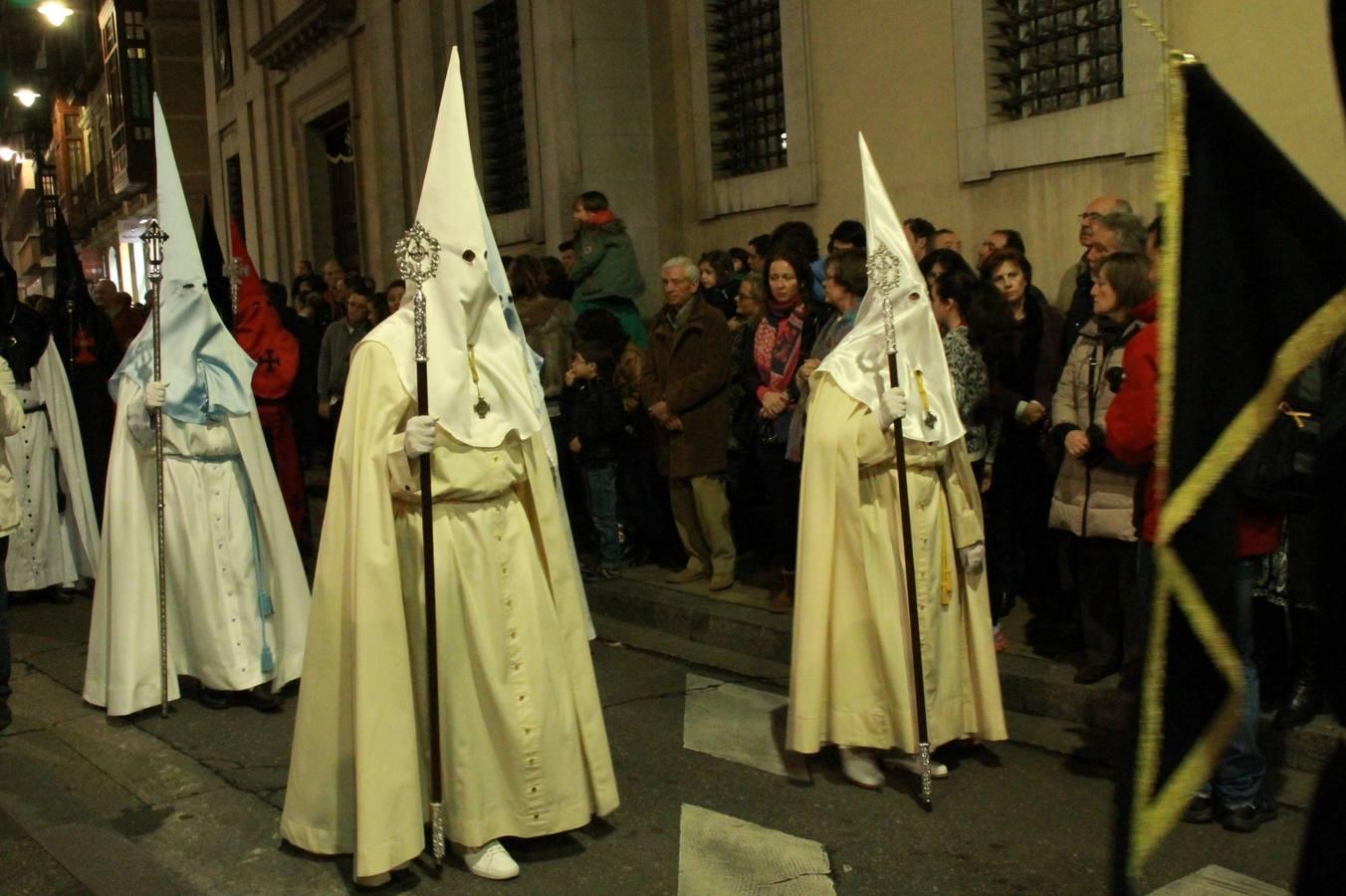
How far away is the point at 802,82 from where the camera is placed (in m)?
11.2

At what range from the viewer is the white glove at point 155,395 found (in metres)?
6.79

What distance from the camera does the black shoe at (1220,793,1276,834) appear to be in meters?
4.95

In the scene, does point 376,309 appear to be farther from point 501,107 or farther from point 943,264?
point 943,264

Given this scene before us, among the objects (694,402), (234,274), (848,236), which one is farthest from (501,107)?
(694,402)

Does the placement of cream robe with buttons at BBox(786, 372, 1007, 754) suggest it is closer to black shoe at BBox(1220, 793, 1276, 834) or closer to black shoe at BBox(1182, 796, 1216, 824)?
black shoe at BBox(1182, 796, 1216, 824)

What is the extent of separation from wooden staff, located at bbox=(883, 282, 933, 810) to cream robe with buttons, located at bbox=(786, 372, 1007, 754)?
0.08 metres

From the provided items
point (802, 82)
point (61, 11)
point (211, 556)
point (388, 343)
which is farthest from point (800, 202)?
point (61, 11)

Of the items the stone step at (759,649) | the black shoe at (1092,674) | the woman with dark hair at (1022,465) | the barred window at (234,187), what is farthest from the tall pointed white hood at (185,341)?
the barred window at (234,187)

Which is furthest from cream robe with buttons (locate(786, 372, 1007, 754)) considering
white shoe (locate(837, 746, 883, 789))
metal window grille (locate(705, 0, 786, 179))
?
metal window grille (locate(705, 0, 786, 179))

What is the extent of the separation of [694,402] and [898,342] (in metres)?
3.04

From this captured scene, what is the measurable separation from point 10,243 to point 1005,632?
64059mm

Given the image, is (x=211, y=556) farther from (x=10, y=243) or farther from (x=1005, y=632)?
(x=10, y=243)

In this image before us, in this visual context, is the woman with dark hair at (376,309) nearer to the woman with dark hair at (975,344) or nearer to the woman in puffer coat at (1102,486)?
the woman with dark hair at (975,344)

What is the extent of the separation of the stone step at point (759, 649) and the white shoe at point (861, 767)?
99cm
